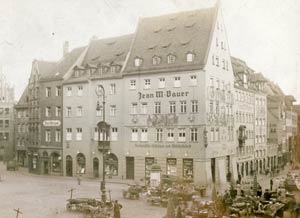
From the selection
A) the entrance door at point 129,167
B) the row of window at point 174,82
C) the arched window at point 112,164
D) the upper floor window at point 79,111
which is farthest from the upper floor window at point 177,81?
the upper floor window at point 79,111

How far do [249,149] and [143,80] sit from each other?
373cm

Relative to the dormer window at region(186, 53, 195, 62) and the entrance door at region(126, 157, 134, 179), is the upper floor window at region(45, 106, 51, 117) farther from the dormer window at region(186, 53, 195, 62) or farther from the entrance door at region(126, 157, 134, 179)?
the dormer window at region(186, 53, 195, 62)

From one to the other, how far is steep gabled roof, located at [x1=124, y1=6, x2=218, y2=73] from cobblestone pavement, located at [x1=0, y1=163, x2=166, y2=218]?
146 inches

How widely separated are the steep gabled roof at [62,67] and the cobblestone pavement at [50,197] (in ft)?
11.8

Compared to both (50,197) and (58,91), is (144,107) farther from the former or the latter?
(58,91)

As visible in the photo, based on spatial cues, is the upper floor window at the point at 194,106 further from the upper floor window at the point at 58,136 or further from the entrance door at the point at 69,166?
the upper floor window at the point at 58,136

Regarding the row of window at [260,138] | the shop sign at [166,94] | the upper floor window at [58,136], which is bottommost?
the row of window at [260,138]

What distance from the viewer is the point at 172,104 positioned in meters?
10.8

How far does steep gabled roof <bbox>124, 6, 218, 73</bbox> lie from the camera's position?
32.0ft

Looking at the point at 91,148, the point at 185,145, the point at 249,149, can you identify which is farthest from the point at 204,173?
the point at 91,148

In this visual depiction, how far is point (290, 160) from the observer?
967cm

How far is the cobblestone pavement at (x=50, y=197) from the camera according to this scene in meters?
8.55

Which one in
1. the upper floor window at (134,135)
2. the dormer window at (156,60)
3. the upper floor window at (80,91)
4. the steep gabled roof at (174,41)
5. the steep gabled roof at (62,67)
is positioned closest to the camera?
the steep gabled roof at (174,41)

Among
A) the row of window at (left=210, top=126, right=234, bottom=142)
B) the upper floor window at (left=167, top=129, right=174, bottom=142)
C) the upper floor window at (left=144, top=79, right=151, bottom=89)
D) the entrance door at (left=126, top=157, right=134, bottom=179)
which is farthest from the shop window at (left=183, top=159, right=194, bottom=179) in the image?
the upper floor window at (left=144, top=79, right=151, bottom=89)
